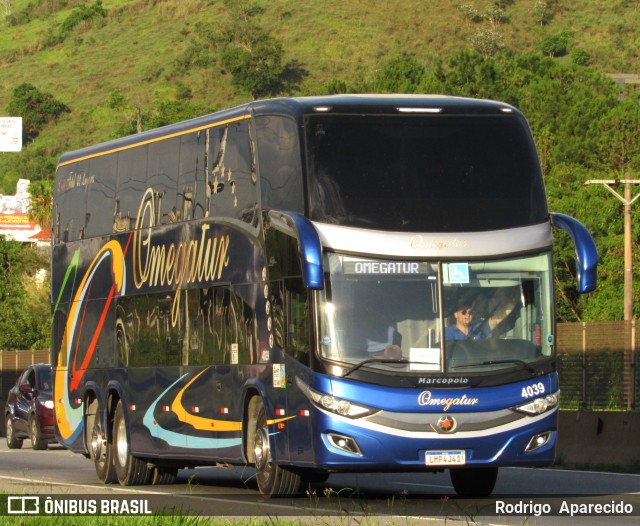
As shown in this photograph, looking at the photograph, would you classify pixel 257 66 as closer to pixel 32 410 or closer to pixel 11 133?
pixel 11 133

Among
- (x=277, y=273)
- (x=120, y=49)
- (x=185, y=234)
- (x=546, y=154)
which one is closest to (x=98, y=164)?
(x=185, y=234)

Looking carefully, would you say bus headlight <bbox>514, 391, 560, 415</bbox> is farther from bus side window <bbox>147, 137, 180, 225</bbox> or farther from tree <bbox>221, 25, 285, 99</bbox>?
tree <bbox>221, 25, 285, 99</bbox>

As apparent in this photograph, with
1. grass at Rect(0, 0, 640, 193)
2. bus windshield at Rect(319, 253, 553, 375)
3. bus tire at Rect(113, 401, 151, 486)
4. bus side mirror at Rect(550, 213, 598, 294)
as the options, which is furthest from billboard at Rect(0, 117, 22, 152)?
bus side mirror at Rect(550, 213, 598, 294)

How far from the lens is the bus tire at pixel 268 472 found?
17.7 meters

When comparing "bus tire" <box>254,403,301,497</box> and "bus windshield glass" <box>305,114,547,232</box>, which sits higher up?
"bus windshield glass" <box>305,114,547,232</box>

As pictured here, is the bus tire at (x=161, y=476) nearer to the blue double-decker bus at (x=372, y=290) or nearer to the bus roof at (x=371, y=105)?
the blue double-decker bus at (x=372, y=290)

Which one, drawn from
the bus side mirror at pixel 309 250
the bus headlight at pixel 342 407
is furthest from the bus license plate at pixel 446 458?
the bus side mirror at pixel 309 250

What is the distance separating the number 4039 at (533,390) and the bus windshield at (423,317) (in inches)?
9.6

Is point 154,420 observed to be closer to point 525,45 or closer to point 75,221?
point 75,221

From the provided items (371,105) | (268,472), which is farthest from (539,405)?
(371,105)

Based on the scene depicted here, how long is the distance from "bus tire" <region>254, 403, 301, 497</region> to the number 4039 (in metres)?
2.61

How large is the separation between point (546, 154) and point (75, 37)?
114040 mm

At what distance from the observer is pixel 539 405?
668 inches

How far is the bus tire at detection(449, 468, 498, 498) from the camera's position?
60.2 feet
